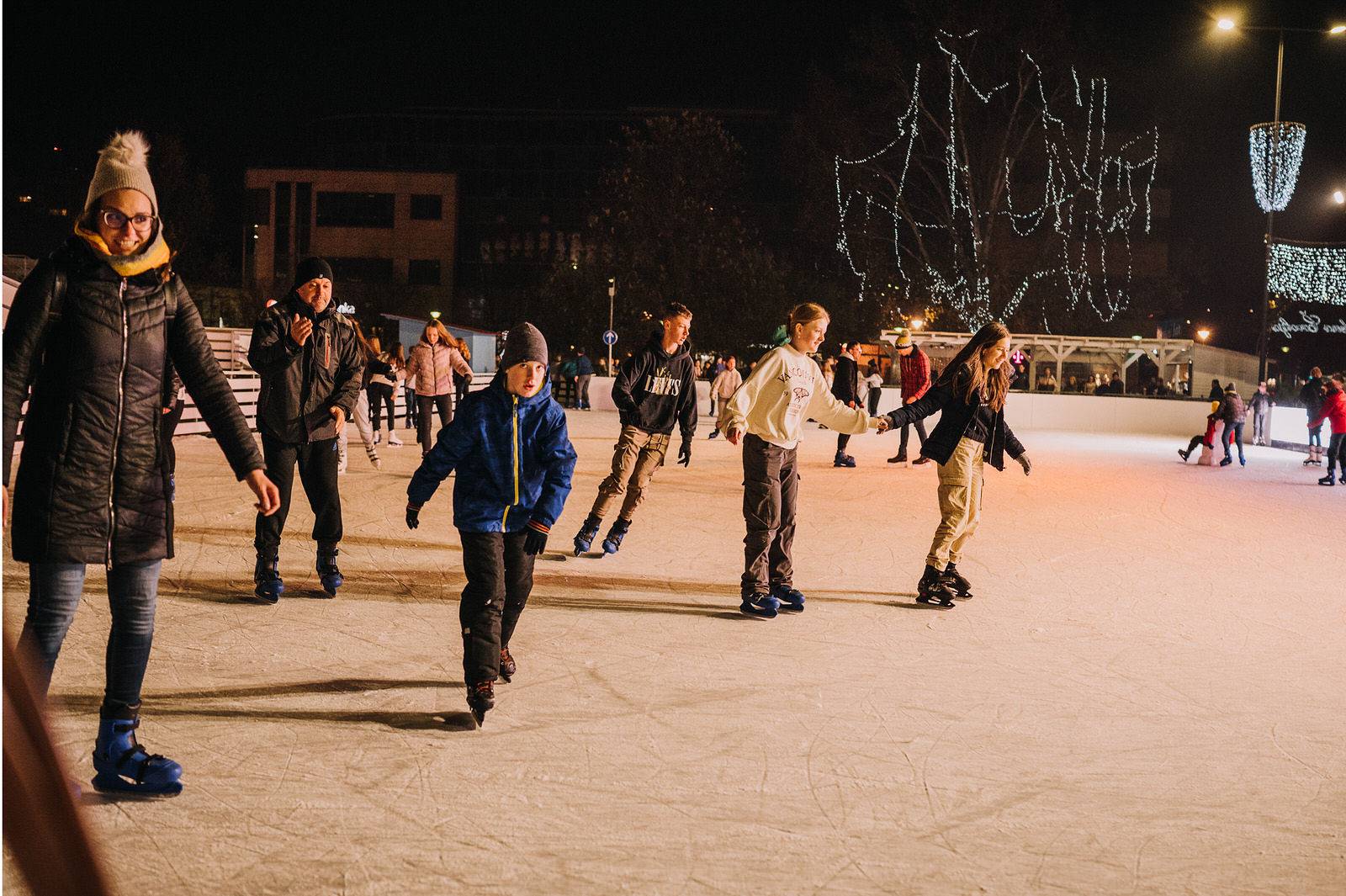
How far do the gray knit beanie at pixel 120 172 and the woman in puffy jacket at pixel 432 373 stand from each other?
30.9 feet

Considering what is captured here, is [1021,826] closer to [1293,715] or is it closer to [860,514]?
[1293,715]

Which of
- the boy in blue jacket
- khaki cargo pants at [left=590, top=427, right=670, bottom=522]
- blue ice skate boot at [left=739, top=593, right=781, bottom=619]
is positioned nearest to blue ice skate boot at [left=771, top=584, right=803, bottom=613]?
blue ice skate boot at [left=739, top=593, right=781, bottom=619]

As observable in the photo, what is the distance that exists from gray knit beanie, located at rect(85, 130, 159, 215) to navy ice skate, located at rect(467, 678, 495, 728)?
5.80ft

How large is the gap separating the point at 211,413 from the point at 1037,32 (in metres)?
33.7

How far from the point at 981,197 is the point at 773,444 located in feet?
105

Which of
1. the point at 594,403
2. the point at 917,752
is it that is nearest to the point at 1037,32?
the point at 594,403

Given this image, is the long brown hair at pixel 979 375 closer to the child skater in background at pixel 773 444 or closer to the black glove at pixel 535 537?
the child skater in background at pixel 773 444

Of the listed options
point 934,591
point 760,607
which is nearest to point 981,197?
point 934,591

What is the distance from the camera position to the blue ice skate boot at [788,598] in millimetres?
5996

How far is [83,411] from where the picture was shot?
2.95 meters

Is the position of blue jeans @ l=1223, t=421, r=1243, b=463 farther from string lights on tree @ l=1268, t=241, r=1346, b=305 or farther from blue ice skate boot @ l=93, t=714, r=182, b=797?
blue ice skate boot @ l=93, t=714, r=182, b=797

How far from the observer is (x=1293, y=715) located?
4.27 metres

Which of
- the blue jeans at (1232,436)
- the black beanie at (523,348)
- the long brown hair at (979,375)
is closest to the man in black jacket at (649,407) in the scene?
the long brown hair at (979,375)

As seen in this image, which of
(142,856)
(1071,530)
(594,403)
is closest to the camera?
(142,856)
